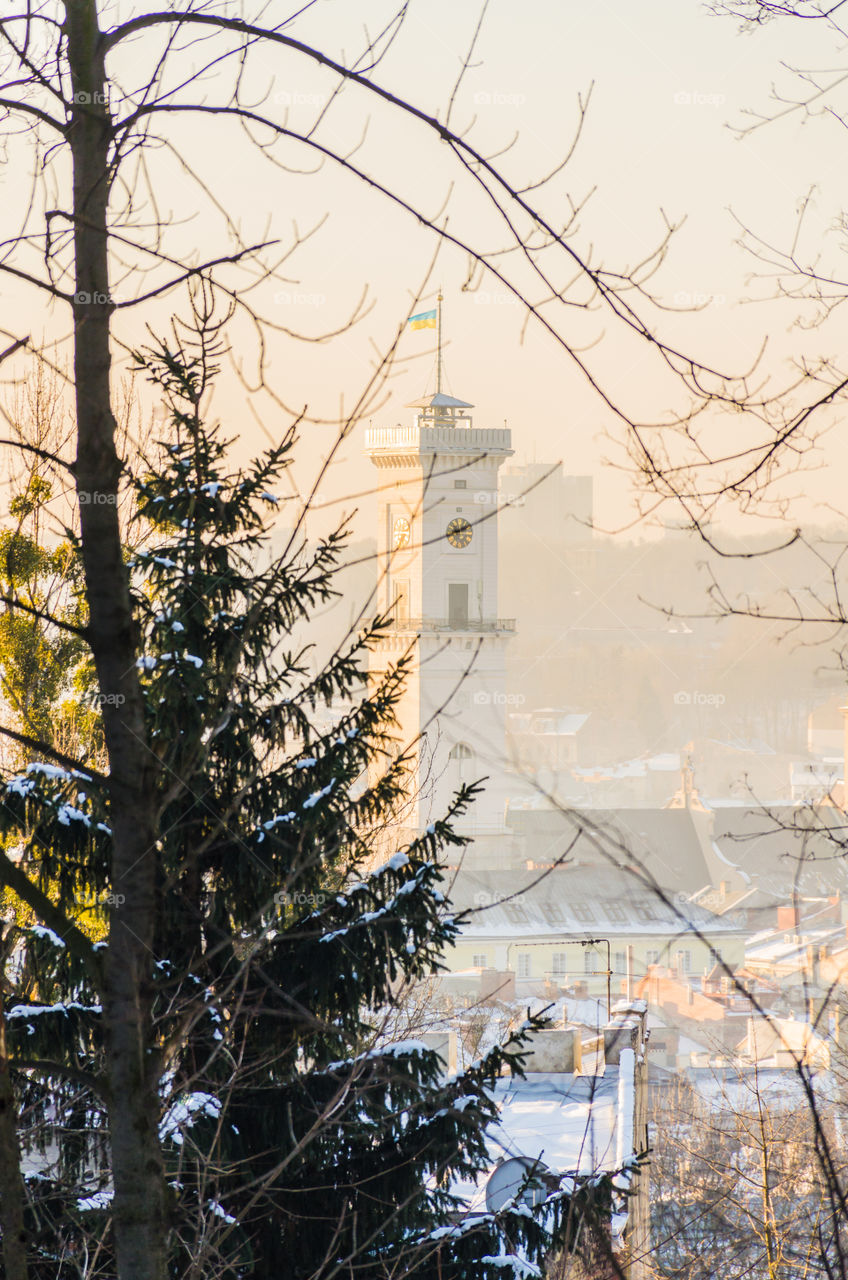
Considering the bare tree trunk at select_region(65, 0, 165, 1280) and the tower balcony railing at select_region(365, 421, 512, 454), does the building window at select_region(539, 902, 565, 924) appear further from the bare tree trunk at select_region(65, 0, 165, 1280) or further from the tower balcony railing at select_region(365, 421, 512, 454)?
the bare tree trunk at select_region(65, 0, 165, 1280)

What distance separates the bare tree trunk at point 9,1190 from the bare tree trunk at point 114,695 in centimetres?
15

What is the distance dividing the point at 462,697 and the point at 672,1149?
24.4 meters

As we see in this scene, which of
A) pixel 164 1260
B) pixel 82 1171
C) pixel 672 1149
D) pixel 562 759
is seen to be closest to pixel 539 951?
pixel 672 1149

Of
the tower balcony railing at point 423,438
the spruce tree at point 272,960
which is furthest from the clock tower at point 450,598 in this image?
the spruce tree at point 272,960

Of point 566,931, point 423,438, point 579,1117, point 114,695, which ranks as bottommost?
point 566,931

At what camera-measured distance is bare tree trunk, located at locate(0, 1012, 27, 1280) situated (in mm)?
1853

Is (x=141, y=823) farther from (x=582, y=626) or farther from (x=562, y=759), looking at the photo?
(x=582, y=626)

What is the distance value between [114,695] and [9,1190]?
0.74 metres

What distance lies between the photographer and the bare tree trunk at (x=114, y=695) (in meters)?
1.99

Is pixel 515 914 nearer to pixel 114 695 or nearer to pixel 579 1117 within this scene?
pixel 579 1117

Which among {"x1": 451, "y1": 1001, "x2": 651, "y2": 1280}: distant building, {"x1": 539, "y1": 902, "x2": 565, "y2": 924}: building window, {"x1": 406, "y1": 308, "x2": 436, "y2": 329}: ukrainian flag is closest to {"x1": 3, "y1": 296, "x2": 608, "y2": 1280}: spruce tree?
{"x1": 406, "y1": 308, "x2": 436, "y2": 329}: ukrainian flag

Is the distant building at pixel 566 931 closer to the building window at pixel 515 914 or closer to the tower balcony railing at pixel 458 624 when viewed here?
the building window at pixel 515 914

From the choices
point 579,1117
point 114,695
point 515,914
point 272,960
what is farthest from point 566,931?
point 114,695

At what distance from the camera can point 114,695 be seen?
2043 mm
